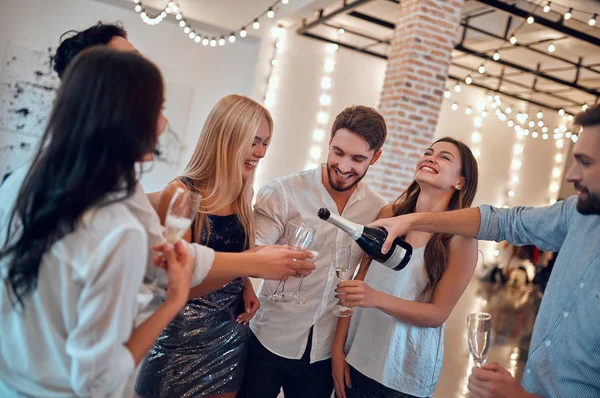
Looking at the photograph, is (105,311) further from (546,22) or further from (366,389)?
(546,22)

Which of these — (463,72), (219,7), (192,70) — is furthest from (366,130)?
(463,72)

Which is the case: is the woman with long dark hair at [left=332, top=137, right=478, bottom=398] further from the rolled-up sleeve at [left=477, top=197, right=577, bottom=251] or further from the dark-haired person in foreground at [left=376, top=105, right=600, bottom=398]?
the dark-haired person in foreground at [left=376, top=105, right=600, bottom=398]

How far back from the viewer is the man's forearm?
1.73 m

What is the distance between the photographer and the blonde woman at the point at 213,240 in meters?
1.73

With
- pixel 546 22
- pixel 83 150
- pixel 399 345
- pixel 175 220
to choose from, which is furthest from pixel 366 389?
pixel 546 22

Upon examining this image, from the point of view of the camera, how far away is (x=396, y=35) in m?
5.29

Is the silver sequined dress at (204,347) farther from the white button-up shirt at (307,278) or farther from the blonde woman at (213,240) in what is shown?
the white button-up shirt at (307,278)

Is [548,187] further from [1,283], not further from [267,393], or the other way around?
[1,283]

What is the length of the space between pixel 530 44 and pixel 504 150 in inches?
150

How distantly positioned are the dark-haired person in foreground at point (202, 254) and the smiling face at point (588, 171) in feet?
2.65

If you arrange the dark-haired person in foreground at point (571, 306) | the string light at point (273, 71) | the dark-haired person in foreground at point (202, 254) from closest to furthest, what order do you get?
the dark-haired person in foreground at point (202, 254)
the dark-haired person in foreground at point (571, 306)
the string light at point (273, 71)

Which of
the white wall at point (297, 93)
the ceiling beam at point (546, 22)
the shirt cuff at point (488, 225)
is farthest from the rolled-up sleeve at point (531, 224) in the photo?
the white wall at point (297, 93)

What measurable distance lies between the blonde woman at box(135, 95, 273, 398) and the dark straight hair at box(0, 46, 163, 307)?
752 mm

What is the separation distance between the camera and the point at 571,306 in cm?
141
